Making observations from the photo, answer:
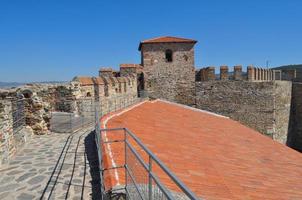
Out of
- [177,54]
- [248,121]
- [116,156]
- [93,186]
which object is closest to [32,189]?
[93,186]

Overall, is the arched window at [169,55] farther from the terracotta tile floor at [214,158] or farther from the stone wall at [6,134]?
the stone wall at [6,134]

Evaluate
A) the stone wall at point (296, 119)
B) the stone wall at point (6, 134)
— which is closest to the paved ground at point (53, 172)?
the stone wall at point (6, 134)

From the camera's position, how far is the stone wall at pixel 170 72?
63.5 ft

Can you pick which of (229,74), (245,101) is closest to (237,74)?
(229,74)

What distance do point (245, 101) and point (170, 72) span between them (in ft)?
18.9

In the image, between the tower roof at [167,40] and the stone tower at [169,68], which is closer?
the tower roof at [167,40]

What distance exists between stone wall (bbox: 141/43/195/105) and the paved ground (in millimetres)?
12628

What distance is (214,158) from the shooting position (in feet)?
19.4

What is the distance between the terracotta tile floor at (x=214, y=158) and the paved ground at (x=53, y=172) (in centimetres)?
58

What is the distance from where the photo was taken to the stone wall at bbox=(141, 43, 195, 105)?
762 inches

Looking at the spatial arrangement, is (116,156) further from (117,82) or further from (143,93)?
(143,93)

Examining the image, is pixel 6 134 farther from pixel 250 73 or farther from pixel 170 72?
pixel 250 73

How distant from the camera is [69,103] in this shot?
10781 mm

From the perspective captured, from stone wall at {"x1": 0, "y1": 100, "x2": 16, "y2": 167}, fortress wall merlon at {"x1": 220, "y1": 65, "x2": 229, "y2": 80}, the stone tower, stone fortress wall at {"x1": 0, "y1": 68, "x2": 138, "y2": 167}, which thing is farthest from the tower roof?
stone wall at {"x1": 0, "y1": 100, "x2": 16, "y2": 167}
